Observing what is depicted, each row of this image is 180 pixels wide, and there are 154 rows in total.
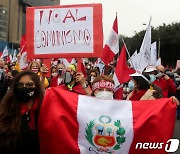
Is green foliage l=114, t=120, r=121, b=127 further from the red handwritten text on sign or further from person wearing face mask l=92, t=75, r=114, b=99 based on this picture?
the red handwritten text on sign

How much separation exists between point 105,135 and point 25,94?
27.0 inches

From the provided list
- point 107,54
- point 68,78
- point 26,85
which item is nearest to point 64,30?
point 68,78

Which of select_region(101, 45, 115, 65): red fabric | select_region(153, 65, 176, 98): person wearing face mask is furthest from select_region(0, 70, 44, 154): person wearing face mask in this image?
select_region(153, 65, 176, 98): person wearing face mask

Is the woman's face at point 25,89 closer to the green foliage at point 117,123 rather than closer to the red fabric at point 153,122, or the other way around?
the green foliage at point 117,123

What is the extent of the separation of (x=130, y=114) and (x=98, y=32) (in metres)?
3.43

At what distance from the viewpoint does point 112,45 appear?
7.97 metres

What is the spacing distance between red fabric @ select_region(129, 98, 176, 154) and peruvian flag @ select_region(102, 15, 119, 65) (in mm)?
4429

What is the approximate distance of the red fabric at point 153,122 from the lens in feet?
10.7

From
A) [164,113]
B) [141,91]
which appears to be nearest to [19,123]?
[164,113]

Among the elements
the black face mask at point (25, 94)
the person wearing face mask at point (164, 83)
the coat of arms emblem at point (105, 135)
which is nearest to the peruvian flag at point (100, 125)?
the coat of arms emblem at point (105, 135)

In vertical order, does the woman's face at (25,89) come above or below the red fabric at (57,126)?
above

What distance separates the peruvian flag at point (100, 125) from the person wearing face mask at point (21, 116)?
0.22 ft

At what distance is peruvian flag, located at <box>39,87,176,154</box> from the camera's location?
3.23 metres

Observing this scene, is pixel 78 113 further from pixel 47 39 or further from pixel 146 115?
pixel 47 39
